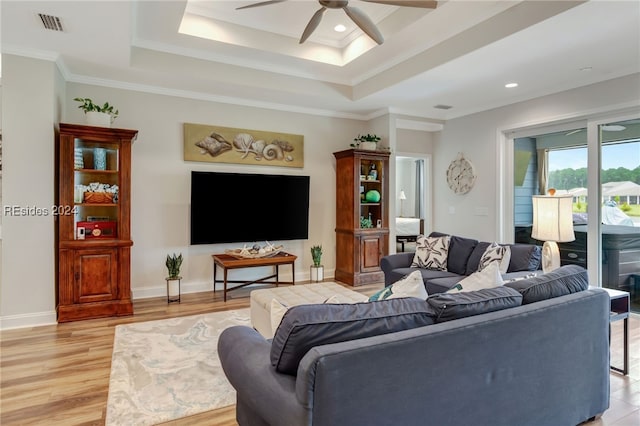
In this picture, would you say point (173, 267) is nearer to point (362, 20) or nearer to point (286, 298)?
point (286, 298)

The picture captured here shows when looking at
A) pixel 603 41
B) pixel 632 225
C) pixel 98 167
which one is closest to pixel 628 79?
pixel 603 41

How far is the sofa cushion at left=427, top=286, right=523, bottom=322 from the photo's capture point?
170 cm

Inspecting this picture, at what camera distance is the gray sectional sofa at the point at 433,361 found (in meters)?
1.36

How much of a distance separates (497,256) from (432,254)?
79cm

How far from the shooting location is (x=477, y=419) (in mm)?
1684

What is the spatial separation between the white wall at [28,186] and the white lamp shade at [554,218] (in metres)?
4.74

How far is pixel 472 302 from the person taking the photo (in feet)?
5.82

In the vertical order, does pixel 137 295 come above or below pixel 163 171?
below

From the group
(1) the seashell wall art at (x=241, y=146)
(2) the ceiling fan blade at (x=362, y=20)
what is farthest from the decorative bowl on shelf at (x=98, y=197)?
(2) the ceiling fan blade at (x=362, y=20)

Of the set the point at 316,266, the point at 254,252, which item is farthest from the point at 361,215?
the point at 254,252

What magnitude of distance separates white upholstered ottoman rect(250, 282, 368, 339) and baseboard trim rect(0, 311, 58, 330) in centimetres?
221

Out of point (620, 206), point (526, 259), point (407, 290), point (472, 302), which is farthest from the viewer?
point (620, 206)

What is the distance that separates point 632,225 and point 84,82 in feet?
21.9

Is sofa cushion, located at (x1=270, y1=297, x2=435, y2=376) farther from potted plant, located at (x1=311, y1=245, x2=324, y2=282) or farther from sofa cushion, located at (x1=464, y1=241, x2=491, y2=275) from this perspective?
potted plant, located at (x1=311, y1=245, x2=324, y2=282)
